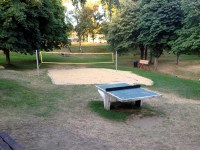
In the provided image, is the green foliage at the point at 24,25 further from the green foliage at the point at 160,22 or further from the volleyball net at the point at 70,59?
the green foliage at the point at 160,22

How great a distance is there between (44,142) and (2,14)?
1334cm

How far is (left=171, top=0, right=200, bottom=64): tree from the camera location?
17844mm

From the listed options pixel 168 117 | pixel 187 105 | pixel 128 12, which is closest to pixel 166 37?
pixel 128 12

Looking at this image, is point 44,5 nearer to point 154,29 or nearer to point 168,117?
point 154,29

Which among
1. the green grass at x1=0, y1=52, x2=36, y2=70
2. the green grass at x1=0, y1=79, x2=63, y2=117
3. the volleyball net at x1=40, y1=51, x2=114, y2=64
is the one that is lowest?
the volleyball net at x1=40, y1=51, x2=114, y2=64

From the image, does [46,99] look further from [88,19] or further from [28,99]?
[88,19]

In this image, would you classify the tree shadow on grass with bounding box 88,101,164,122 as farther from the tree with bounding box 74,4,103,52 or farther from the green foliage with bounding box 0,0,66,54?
the tree with bounding box 74,4,103,52

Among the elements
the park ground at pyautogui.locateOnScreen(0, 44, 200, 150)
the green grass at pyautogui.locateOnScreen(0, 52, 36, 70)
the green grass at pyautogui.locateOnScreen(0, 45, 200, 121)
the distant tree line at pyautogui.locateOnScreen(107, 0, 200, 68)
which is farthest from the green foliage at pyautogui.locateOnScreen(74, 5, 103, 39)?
the park ground at pyautogui.locateOnScreen(0, 44, 200, 150)

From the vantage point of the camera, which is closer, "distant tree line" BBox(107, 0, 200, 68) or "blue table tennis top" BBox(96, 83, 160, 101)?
"blue table tennis top" BBox(96, 83, 160, 101)

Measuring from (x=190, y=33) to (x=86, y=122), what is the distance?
14.2 m

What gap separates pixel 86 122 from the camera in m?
6.71

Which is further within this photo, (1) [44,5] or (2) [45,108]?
(1) [44,5]

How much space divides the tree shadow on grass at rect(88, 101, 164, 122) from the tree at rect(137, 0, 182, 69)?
14.0 m

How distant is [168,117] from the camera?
295 inches
